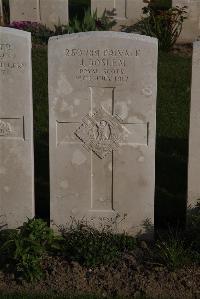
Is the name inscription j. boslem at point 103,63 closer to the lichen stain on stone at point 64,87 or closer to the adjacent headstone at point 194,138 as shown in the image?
the lichen stain on stone at point 64,87

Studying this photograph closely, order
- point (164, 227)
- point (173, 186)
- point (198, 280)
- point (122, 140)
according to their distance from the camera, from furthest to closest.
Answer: point (173, 186) → point (164, 227) → point (122, 140) → point (198, 280)

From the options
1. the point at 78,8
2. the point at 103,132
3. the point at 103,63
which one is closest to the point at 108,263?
the point at 103,132

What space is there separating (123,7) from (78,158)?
27.2 feet

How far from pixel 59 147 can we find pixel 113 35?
1.10 meters

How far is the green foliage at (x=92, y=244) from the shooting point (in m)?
5.96

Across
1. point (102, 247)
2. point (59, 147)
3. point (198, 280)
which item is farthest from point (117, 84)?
point (198, 280)

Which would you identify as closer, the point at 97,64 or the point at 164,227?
the point at 97,64

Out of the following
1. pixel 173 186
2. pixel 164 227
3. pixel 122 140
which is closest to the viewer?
pixel 122 140

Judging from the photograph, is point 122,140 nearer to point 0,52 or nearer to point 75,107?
point 75,107

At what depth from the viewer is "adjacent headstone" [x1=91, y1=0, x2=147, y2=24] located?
45.9 ft

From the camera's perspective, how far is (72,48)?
5957 mm

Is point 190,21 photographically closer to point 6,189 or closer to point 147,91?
point 147,91

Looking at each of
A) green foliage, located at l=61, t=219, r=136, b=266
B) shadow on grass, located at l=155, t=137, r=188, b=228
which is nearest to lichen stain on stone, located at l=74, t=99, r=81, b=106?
green foliage, located at l=61, t=219, r=136, b=266

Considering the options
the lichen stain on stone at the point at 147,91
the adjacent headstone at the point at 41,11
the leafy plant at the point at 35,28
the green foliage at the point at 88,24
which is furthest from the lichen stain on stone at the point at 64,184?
the adjacent headstone at the point at 41,11
